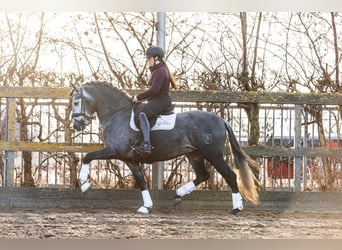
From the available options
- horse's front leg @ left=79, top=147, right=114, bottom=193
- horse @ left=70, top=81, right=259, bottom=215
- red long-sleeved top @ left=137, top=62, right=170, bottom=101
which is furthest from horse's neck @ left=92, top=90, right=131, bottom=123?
horse's front leg @ left=79, top=147, right=114, bottom=193

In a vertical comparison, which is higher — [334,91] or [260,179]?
[334,91]

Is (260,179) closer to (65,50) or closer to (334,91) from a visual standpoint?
(334,91)

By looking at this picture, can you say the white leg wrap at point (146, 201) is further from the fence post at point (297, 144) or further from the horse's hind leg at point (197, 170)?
the fence post at point (297, 144)

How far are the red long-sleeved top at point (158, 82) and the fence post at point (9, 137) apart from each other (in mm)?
962

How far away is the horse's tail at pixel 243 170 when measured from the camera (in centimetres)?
527

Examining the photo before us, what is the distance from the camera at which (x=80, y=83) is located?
209 inches

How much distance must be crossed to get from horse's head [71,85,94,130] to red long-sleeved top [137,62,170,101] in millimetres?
377

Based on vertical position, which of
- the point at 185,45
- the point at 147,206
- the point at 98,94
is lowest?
the point at 147,206

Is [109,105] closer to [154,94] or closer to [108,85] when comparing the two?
[108,85]

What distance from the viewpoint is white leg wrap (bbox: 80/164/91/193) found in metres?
5.24

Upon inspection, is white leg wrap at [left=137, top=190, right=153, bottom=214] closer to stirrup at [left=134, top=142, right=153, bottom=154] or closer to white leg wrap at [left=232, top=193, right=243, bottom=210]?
stirrup at [left=134, top=142, right=153, bottom=154]

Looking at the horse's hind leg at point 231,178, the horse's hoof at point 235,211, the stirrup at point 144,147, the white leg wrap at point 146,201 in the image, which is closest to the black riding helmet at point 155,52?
the stirrup at point 144,147

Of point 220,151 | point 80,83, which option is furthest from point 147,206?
point 80,83

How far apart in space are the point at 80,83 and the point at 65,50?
267mm
